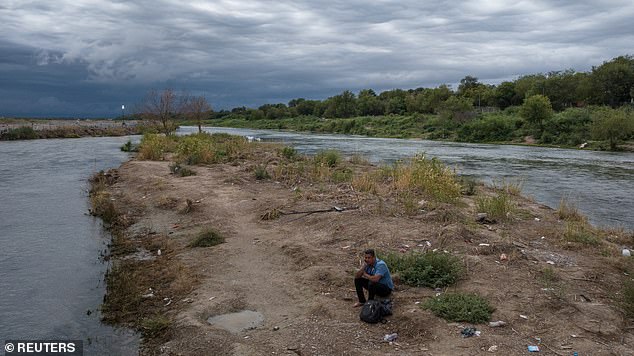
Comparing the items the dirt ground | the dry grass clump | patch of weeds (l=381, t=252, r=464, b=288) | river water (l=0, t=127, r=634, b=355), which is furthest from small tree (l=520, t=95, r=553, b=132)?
patch of weeds (l=381, t=252, r=464, b=288)

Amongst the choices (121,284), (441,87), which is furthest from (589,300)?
(441,87)

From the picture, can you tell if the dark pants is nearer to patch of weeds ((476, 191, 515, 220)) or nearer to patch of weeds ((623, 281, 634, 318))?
patch of weeds ((623, 281, 634, 318))

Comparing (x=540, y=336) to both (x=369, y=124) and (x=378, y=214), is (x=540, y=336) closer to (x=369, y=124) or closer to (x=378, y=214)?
(x=378, y=214)

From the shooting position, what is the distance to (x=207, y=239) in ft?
39.2

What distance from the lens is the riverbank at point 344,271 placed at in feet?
22.6

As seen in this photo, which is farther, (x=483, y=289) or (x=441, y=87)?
(x=441, y=87)

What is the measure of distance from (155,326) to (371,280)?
319 centimetres

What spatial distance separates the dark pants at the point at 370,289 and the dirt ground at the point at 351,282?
0.80 ft

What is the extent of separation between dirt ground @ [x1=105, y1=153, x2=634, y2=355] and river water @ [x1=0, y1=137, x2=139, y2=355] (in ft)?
3.42

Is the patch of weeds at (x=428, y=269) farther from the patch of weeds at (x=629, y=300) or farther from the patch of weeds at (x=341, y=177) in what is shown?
the patch of weeds at (x=341, y=177)

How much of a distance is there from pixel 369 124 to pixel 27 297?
81.8 m

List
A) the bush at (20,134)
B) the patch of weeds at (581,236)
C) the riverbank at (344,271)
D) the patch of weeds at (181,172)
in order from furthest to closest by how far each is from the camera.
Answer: the bush at (20,134), the patch of weeds at (181,172), the patch of weeds at (581,236), the riverbank at (344,271)

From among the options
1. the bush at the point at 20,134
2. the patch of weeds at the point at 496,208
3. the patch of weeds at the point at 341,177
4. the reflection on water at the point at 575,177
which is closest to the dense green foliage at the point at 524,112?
the reflection on water at the point at 575,177

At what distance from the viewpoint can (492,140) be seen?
6200 cm
